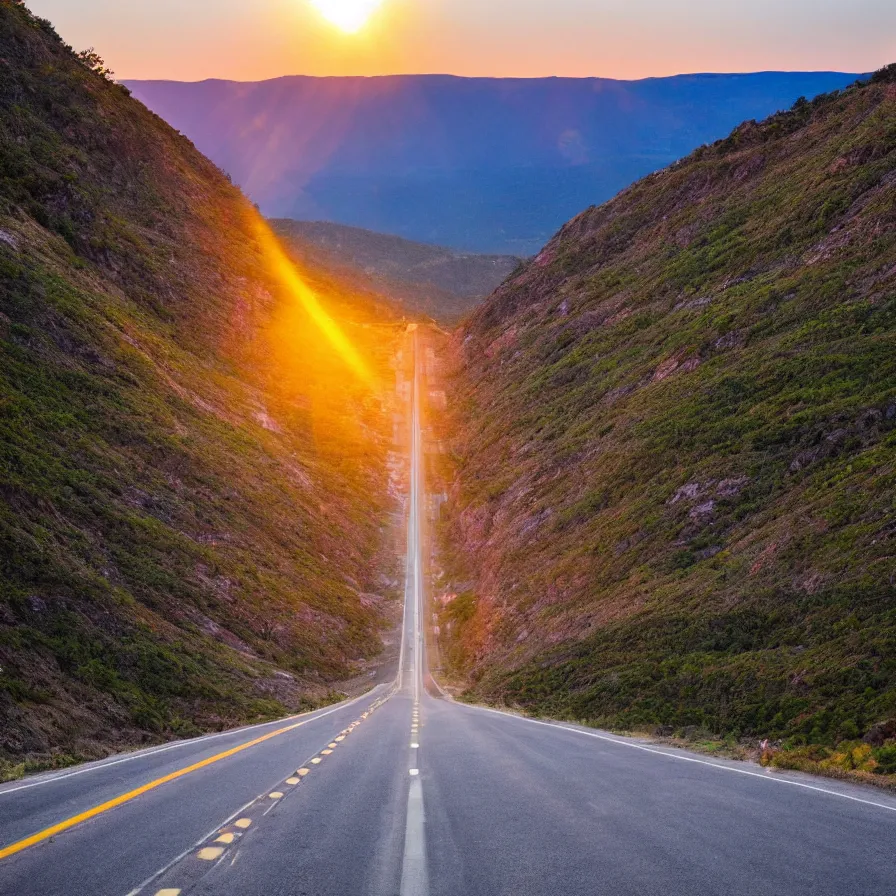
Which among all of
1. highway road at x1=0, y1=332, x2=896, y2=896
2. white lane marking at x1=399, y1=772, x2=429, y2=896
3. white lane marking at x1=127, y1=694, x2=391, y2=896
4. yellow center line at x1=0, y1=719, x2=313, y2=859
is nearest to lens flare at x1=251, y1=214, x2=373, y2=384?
yellow center line at x1=0, y1=719, x2=313, y2=859

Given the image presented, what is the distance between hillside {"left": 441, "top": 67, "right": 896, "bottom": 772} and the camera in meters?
21.6

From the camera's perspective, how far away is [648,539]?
3431cm

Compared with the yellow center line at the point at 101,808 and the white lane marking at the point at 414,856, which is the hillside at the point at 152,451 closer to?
the yellow center line at the point at 101,808

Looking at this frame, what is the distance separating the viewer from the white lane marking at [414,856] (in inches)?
227

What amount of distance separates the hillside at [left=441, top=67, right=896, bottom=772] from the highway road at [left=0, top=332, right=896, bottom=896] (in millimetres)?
5781

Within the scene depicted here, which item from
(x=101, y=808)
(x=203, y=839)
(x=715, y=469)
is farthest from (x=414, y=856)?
(x=715, y=469)

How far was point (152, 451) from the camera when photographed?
135ft

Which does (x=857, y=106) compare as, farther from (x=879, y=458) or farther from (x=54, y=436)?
(x=54, y=436)

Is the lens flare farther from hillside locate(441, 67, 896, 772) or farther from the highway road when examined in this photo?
the highway road

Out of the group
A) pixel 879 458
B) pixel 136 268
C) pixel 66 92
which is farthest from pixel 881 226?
pixel 66 92

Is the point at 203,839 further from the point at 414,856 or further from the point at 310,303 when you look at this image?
the point at 310,303

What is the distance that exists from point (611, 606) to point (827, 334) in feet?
56.9

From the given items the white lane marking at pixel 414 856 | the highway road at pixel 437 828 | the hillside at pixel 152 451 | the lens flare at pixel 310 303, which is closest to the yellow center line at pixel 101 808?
the highway road at pixel 437 828

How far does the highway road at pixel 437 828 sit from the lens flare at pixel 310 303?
80.7 meters
